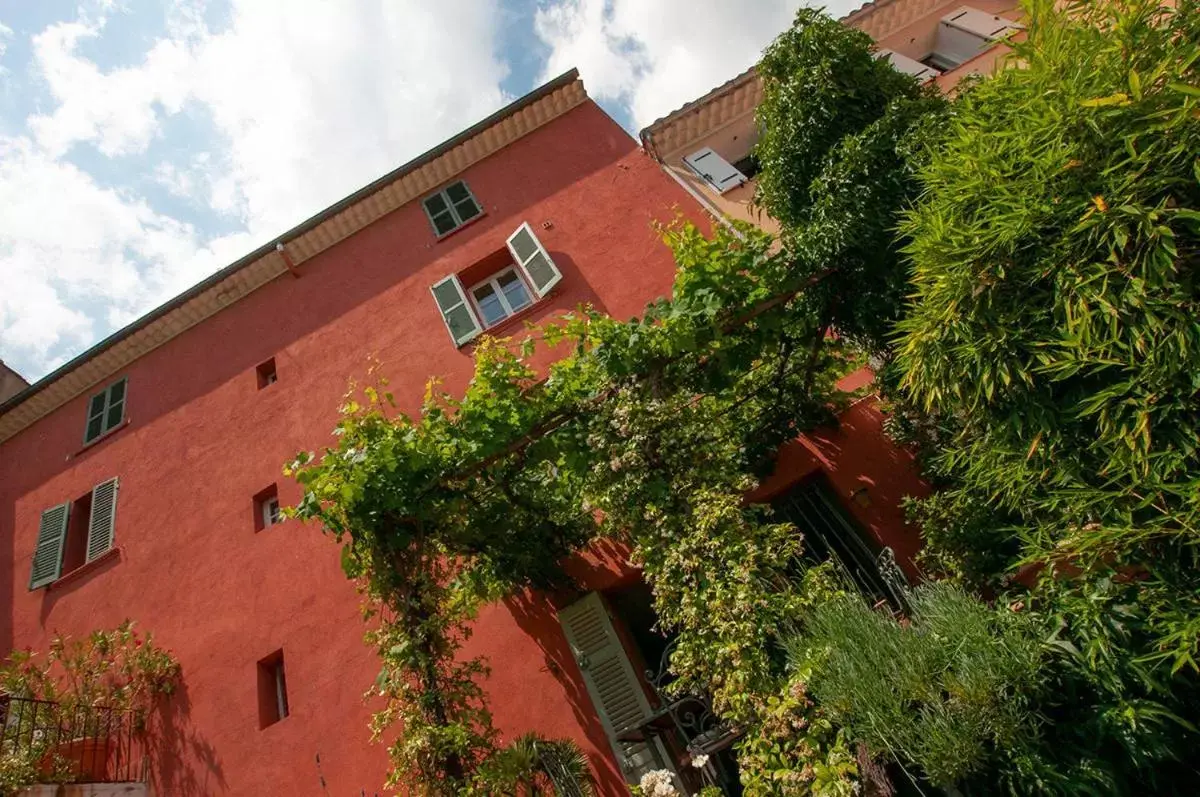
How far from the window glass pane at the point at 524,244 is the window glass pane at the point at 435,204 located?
1720mm

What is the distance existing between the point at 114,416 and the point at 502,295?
6308mm

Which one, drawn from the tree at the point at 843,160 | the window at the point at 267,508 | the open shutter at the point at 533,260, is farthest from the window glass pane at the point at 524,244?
the window at the point at 267,508

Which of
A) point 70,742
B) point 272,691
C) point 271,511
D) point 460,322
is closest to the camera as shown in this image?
point 70,742

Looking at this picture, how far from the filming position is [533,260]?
912cm

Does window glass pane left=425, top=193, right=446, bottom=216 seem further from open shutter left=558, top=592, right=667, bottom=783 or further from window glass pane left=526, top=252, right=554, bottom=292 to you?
open shutter left=558, top=592, right=667, bottom=783

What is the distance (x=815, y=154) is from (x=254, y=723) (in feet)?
24.3

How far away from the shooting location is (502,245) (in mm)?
9719

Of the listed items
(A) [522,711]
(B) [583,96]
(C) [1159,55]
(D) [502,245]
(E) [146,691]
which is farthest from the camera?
(B) [583,96]

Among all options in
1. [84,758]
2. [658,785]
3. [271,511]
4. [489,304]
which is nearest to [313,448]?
[271,511]

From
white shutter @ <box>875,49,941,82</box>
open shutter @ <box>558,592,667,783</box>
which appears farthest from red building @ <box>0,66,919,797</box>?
white shutter @ <box>875,49,941,82</box>

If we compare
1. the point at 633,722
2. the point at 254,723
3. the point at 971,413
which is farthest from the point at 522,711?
the point at 971,413

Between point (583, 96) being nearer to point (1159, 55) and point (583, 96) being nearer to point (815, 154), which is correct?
point (815, 154)

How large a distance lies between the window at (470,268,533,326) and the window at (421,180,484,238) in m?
1.10

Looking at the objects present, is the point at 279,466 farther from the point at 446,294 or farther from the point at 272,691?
the point at 446,294
